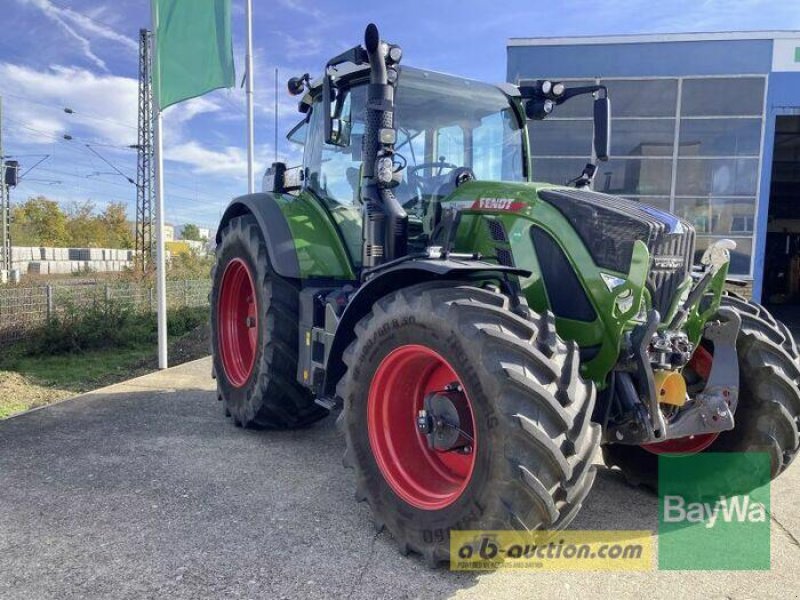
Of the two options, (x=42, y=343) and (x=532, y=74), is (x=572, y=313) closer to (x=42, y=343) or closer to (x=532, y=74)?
(x=42, y=343)

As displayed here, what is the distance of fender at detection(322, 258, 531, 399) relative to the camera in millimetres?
2945

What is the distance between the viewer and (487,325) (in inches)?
105

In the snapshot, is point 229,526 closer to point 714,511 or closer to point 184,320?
point 714,511

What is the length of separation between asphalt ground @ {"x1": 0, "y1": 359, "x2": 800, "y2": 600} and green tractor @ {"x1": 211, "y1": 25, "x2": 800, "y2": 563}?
261 millimetres

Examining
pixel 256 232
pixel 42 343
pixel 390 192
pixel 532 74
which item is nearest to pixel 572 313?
pixel 390 192

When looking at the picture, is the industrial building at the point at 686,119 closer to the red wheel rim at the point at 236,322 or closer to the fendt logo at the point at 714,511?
the red wheel rim at the point at 236,322

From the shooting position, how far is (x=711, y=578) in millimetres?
2824

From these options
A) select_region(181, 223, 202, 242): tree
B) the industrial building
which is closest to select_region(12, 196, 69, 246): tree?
select_region(181, 223, 202, 242): tree

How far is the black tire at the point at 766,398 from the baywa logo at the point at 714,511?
0.08 meters

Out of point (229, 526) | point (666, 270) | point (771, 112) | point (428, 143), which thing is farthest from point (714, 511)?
point (771, 112)

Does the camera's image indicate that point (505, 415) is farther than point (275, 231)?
No

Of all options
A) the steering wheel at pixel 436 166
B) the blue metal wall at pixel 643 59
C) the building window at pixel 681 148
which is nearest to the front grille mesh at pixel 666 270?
the steering wheel at pixel 436 166

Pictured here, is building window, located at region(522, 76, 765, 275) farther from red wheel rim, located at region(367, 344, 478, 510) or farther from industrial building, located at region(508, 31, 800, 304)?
red wheel rim, located at region(367, 344, 478, 510)

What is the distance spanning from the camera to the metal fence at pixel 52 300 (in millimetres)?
10242
